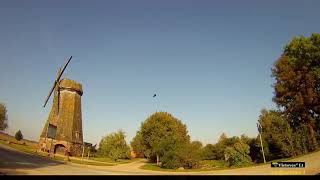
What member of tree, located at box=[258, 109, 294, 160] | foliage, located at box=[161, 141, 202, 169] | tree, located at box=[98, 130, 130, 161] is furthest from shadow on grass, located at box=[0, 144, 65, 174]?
tree, located at box=[98, 130, 130, 161]

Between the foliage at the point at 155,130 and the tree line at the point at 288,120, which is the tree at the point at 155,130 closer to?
the foliage at the point at 155,130

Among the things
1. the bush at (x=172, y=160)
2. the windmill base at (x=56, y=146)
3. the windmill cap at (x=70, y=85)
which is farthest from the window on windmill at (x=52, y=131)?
the bush at (x=172, y=160)

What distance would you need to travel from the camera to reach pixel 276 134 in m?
40.4

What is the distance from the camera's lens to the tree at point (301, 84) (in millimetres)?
41344

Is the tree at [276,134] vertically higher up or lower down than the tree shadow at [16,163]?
higher up

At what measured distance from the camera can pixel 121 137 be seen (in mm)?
70750

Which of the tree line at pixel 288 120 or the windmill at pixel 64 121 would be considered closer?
the tree line at pixel 288 120

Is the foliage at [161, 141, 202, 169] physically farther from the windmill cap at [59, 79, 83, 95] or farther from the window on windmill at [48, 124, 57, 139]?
the windmill cap at [59, 79, 83, 95]

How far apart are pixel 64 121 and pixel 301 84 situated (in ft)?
149

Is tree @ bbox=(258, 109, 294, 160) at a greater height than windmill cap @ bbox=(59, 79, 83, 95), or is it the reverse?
windmill cap @ bbox=(59, 79, 83, 95)

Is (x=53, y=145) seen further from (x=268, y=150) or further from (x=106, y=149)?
(x=268, y=150)

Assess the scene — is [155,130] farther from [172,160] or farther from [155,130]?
[172,160]

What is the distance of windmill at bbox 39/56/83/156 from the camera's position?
2103 inches

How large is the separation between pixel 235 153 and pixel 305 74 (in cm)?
1696
